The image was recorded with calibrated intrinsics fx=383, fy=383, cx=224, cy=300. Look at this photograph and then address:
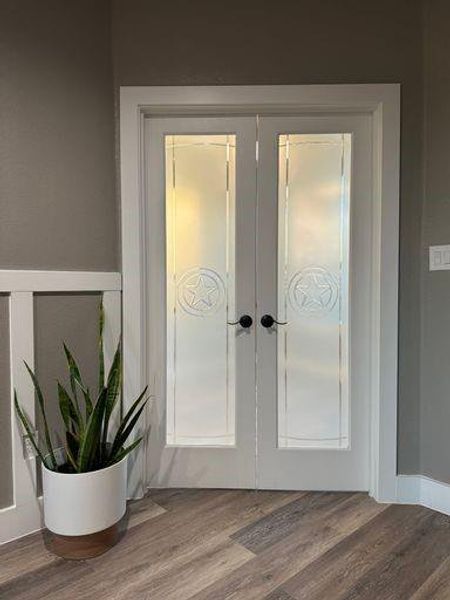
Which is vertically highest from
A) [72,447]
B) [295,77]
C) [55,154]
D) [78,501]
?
[295,77]

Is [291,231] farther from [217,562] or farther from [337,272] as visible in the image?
[217,562]

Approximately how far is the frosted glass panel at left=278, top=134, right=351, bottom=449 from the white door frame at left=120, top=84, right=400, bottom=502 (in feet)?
0.47

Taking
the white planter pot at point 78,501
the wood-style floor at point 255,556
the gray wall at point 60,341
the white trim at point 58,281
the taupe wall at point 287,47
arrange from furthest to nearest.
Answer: the taupe wall at point 287,47 → the gray wall at point 60,341 → the white trim at point 58,281 → the white planter pot at point 78,501 → the wood-style floor at point 255,556

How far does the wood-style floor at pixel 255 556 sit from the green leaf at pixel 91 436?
38 cm

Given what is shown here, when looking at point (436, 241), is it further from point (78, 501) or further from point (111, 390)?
point (78, 501)

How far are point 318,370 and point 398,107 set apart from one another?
4.36 feet

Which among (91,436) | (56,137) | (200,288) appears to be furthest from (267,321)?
(56,137)

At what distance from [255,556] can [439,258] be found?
1.52 metres

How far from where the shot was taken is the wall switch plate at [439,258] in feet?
5.81

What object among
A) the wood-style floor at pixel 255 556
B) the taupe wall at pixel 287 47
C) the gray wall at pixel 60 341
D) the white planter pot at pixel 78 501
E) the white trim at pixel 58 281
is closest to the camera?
the wood-style floor at pixel 255 556

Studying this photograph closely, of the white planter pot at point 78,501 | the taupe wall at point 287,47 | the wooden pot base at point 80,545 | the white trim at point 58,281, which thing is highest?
the taupe wall at point 287,47

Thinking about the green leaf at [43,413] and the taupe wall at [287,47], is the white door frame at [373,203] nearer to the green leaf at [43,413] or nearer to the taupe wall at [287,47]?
the taupe wall at [287,47]

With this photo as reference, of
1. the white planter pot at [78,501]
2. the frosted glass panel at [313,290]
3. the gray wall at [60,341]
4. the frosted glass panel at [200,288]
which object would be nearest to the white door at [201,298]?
the frosted glass panel at [200,288]

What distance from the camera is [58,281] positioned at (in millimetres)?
1695
